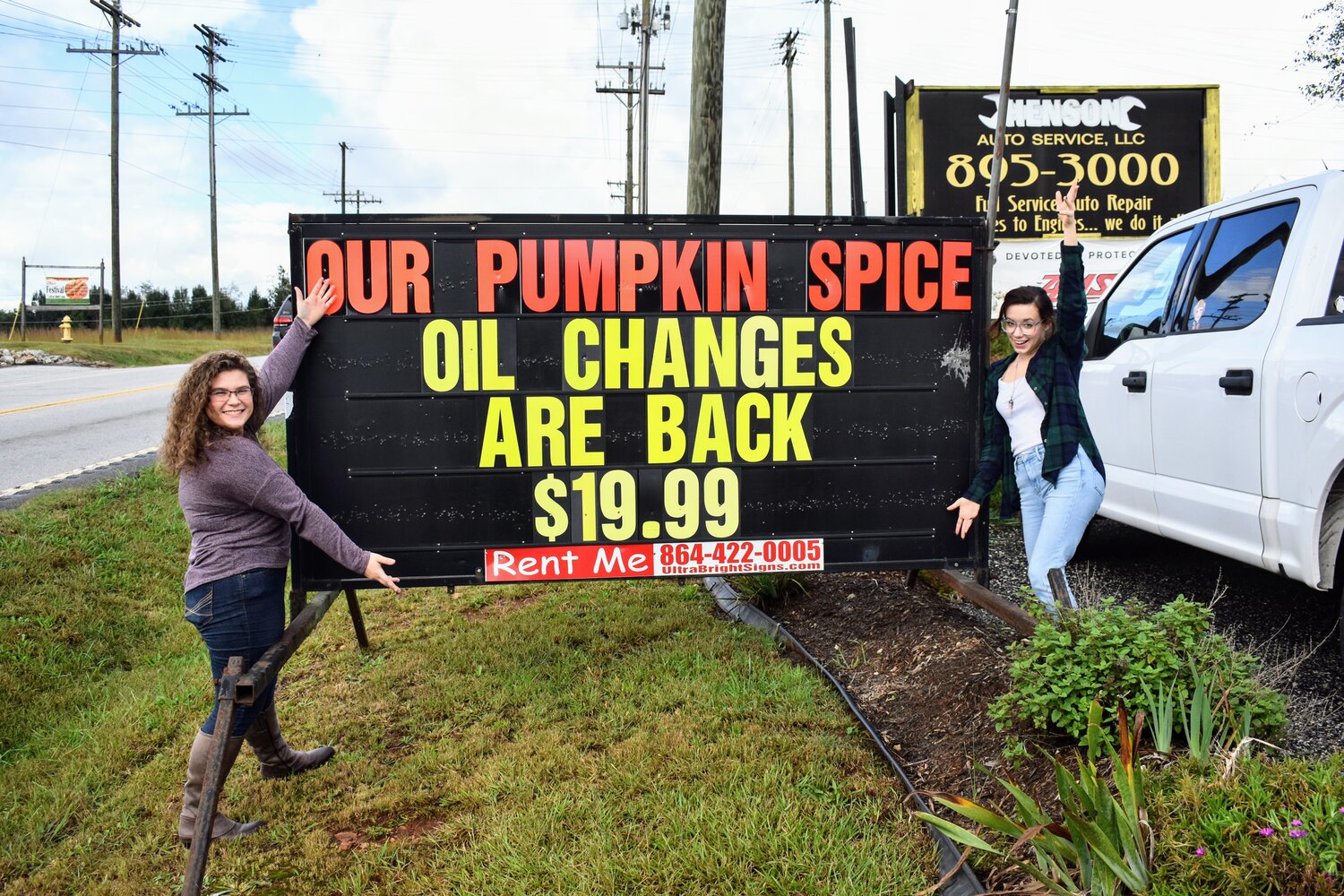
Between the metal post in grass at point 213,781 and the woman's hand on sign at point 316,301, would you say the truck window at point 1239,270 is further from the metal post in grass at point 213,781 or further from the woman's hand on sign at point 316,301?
the metal post in grass at point 213,781

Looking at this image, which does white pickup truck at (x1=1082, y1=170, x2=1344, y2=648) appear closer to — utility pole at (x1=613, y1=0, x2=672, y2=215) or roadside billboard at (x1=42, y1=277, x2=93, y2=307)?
utility pole at (x1=613, y1=0, x2=672, y2=215)

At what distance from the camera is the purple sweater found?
368 cm

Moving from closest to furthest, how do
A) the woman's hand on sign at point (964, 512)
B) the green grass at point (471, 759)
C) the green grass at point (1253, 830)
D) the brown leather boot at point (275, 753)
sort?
the green grass at point (1253, 830) → the green grass at point (471, 759) → the brown leather boot at point (275, 753) → the woman's hand on sign at point (964, 512)

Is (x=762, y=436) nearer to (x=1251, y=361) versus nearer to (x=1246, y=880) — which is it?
(x=1251, y=361)

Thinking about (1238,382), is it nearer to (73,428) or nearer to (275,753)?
(275,753)

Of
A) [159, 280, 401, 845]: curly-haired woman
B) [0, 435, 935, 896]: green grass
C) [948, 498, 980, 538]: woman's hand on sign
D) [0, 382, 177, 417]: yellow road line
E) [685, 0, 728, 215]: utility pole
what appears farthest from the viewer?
[0, 382, 177, 417]: yellow road line

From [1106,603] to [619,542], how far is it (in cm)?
205

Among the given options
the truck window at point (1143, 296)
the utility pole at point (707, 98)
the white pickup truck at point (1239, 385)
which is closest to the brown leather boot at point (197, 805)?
the white pickup truck at point (1239, 385)

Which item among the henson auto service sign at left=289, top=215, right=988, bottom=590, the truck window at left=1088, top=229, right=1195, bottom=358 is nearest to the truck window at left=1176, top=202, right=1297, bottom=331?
the truck window at left=1088, top=229, right=1195, bottom=358

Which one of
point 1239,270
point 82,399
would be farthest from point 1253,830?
point 82,399

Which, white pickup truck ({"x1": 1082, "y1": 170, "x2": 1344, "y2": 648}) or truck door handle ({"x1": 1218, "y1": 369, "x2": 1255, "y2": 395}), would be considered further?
truck door handle ({"x1": 1218, "y1": 369, "x2": 1255, "y2": 395})

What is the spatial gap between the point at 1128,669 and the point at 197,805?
11.4 ft

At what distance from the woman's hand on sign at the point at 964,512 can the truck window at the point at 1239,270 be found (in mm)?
1571

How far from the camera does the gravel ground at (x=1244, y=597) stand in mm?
3809
